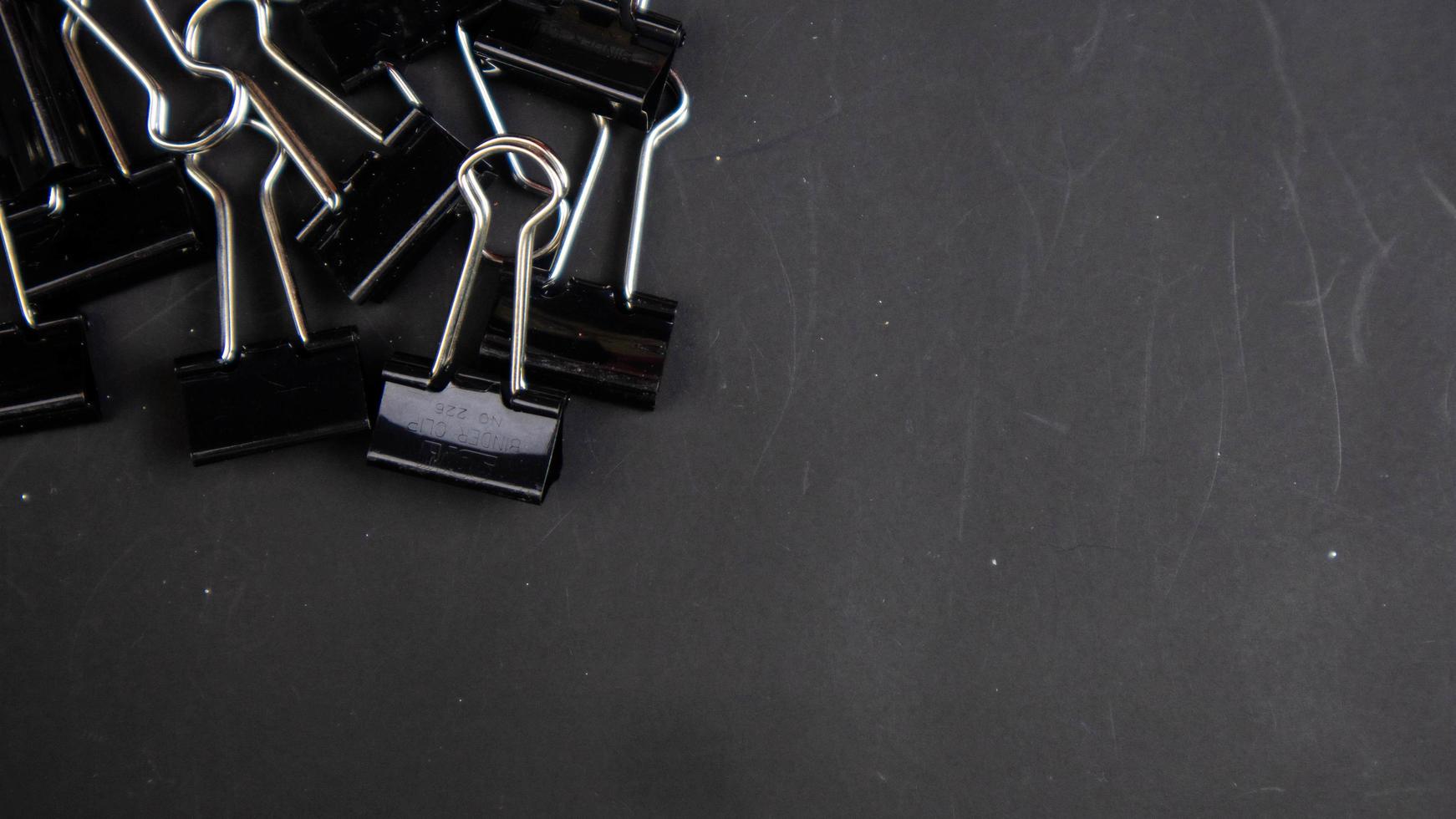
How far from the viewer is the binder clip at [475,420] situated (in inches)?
28.1

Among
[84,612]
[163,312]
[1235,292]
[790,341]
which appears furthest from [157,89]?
[1235,292]

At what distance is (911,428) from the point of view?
0.79 metres

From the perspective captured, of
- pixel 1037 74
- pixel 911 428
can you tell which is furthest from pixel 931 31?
pixel 911 428

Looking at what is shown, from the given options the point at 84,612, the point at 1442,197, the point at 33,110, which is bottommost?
the point at 84,612

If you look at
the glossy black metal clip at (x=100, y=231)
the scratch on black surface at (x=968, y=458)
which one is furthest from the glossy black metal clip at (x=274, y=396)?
the scratch on black surface at (x=968, y=458)

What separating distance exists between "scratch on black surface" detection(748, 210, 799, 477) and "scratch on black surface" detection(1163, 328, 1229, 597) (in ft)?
1.30

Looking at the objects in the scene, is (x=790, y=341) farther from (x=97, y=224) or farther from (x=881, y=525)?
(x=97, y=224)

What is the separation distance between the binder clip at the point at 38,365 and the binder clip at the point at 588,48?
0.45 m

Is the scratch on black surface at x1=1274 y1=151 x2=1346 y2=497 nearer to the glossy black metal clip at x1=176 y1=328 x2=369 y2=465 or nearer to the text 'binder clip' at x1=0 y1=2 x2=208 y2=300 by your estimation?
the glossy black metal clip at x1=176 y1=328 x2=369 y2=465

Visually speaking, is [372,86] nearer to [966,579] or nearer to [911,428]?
[911,428]

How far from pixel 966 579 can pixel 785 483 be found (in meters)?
0.19

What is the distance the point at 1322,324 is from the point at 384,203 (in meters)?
0.88

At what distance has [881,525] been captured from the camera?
2.59ft

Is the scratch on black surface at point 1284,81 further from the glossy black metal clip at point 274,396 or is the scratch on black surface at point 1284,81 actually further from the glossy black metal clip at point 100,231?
the glossy black metal clip at point 100,231
